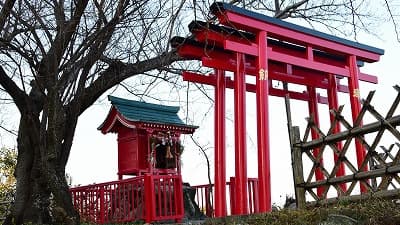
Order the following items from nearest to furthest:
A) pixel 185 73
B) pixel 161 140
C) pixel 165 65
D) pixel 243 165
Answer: pixel 243 165
pixel 165 65
pixel 185 73
pixel 161 140

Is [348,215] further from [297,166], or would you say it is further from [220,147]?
[220,147]

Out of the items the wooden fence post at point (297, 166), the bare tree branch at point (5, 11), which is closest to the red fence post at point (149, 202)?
the wooden fence post at point (297, 166)

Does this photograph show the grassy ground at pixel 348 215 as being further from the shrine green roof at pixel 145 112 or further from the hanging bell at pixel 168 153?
the shrine green roof at pixel 145 112

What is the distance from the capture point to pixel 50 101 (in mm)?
7242

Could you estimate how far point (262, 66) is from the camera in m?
9.42

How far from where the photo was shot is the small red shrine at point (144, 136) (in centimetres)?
1288

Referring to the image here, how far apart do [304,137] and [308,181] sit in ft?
2.11

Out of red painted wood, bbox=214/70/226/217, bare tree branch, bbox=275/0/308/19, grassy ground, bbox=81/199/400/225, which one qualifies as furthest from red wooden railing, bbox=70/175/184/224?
bare tree branch, bbox=275/0/308/19

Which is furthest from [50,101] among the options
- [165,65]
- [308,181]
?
[308,181]

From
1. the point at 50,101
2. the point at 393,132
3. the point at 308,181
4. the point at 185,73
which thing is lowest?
the point at 308,181

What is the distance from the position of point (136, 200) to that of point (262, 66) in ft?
12.5

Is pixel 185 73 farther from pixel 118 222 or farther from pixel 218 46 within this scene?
pixel 118 222

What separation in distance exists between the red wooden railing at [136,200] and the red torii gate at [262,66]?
932 millimetres

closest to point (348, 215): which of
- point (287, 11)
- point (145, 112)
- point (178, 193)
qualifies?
point (178, 193)
